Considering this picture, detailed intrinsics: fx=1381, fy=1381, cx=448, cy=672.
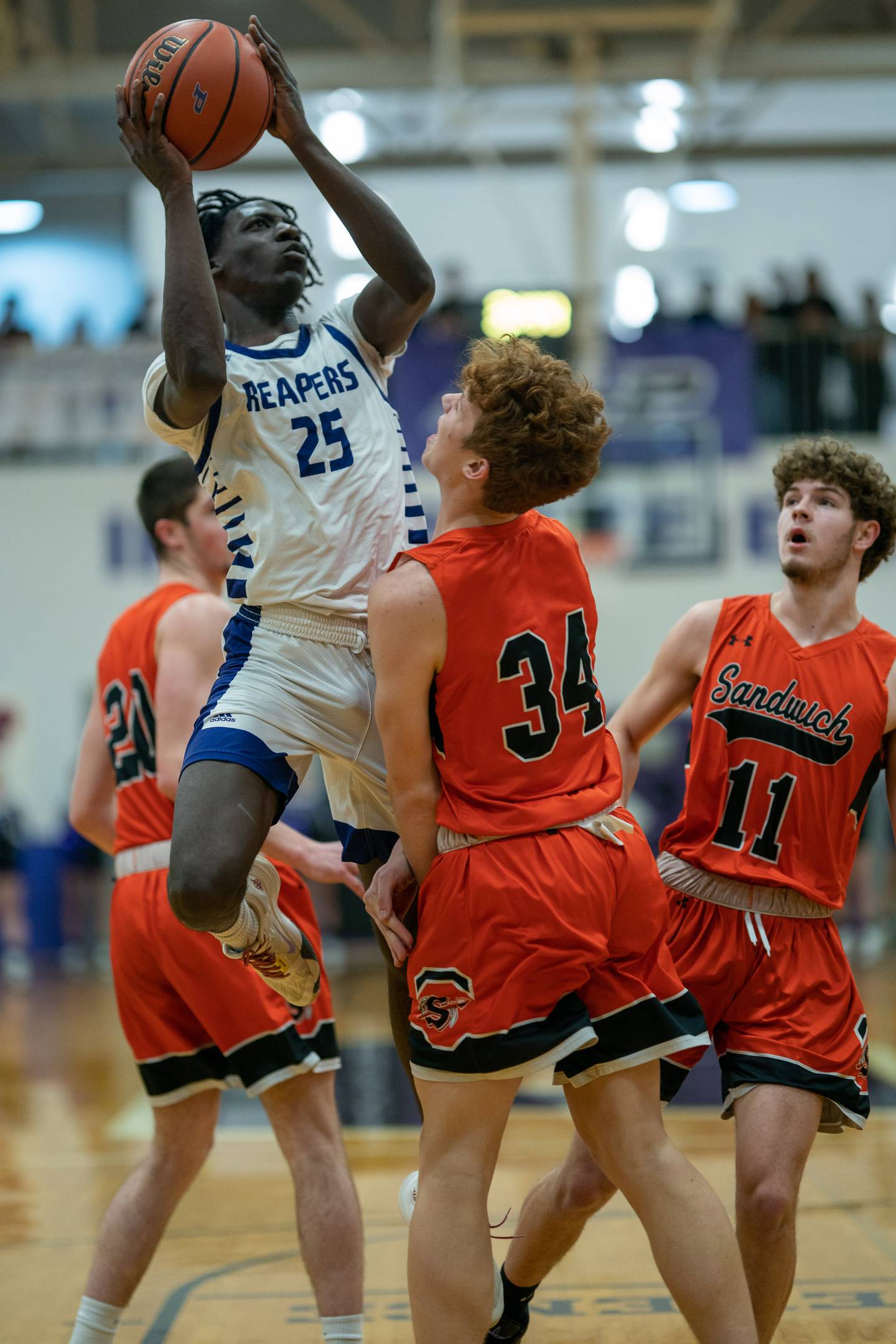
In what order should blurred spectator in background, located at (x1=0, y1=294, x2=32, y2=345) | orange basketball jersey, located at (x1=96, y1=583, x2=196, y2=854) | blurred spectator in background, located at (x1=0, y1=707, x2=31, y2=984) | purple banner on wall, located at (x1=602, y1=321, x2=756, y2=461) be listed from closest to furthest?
orange basketball jersey, located at (x1=96, y1=583, x2=196, y2=854), blurred spectator in background, located at (x1=0, y1=707, x2=31, y2=984), purple banner on wall, located at (x1=602, y1=321, x2=756, y2=461), blurred spectator in background, located at (x1=0, y1=294, x2=32, y2=345)

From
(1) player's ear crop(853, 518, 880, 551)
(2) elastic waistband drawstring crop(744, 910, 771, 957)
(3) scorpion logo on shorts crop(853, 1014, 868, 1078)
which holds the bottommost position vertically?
(3) scorpion logo on shorts crop(853, 1014, 868, 1078)

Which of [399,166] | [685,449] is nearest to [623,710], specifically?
[685,449]

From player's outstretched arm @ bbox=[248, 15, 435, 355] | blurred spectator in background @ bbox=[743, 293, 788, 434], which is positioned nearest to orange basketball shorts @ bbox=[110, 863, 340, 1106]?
player's outstretched arm @ bbox=[248, 15, 435, 355]

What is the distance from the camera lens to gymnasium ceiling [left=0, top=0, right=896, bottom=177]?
13000mm

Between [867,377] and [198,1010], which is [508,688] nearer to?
[198,1010]

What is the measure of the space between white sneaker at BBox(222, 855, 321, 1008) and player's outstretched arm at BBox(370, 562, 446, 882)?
1.52 feet

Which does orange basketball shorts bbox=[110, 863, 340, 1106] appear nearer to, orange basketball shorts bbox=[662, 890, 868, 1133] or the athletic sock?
the athletic sock

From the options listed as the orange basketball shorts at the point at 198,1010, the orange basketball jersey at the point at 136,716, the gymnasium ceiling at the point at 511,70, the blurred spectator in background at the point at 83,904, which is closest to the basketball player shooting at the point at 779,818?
the orange basketball shorts at the point at 198,1010

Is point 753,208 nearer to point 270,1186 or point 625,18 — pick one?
point 625,18

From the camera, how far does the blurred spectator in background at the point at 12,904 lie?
39.3ft

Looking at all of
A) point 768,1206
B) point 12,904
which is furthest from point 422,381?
point 768,1206

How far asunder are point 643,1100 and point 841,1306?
1.63 meters

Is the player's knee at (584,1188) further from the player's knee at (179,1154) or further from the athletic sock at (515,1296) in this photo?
the player's knee at (179,1154)

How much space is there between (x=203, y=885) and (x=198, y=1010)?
0.92 metres
